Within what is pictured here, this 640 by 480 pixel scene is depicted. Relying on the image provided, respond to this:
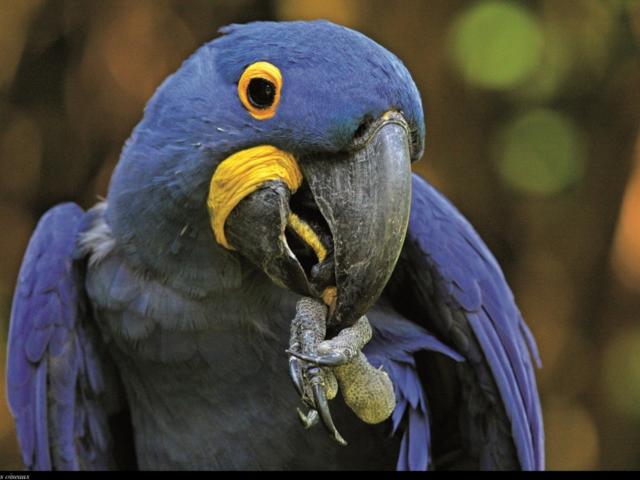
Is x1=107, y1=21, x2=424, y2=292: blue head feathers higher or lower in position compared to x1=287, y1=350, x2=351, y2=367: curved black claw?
higher

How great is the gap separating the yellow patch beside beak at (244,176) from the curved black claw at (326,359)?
0.26m

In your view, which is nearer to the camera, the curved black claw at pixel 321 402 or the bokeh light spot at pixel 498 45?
the curved black claw at pixel 321 402

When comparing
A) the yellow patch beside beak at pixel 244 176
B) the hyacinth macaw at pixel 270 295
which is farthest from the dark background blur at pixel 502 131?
the yellow patch beside beak at pixel 244 176

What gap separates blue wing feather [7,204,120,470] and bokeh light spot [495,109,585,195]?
5.10 ft

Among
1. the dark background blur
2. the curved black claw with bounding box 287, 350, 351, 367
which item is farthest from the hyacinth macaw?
the dark background blur

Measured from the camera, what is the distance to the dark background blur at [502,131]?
2891mm

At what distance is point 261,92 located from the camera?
1.40 m

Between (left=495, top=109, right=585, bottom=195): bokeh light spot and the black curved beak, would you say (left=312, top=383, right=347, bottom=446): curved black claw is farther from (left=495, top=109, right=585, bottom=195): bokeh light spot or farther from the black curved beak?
(left=495, top=109, right=585, bottom=195): bokeh light spot

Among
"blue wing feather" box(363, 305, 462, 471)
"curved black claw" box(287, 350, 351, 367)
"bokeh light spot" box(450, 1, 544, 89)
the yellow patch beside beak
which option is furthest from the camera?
"bokeh light spot" box(450, 1, 544, 89)

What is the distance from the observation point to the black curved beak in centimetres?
130

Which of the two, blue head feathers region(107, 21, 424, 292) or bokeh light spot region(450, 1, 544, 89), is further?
bokeh light spot region(450, 1, 544, 89)

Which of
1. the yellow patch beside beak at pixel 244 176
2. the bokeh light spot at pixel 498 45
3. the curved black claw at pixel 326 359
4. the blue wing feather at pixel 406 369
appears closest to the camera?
the curved black claw at pixel 326 359

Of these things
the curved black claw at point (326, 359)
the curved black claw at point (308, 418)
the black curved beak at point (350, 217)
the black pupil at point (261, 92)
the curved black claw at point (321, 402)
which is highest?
the black pupil at point (261, 92)

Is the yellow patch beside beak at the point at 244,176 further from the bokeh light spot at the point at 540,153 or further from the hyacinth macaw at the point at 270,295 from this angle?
the bokeh light spot at the point at 540,153
